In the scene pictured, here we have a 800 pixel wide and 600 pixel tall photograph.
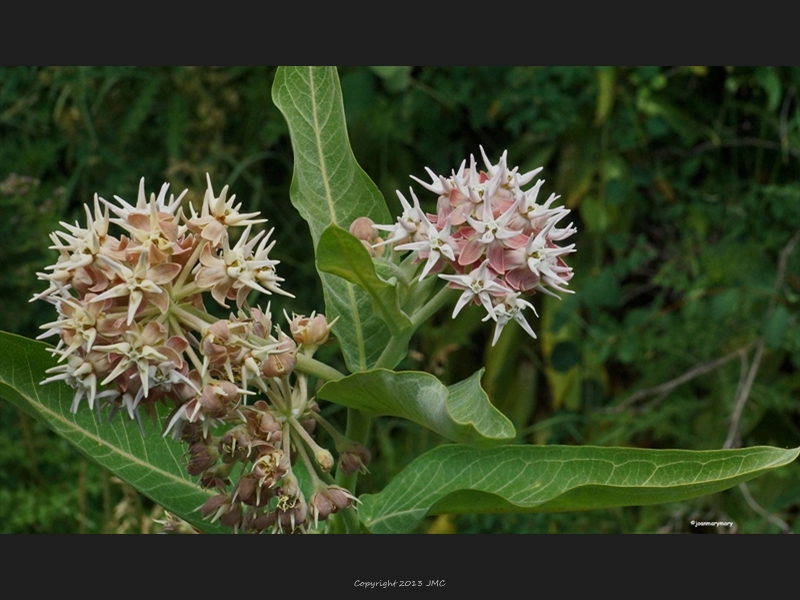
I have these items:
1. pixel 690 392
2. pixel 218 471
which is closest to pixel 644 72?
pixel 690 392

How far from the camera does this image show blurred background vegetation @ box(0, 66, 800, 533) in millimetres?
2346

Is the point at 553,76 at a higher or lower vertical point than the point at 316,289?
higher

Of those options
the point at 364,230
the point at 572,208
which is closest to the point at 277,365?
the point at 364,230

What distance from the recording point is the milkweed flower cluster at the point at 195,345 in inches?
30.0

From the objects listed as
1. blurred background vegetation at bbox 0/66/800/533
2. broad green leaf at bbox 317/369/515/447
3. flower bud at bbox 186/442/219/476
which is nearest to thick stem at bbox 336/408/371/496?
broad green leaf at bbox 317/369/515/447

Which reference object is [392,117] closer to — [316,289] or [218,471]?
[316,289]

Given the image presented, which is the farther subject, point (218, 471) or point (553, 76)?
point (553, 76)

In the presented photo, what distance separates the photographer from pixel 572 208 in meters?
2.62

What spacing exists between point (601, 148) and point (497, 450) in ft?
5.74

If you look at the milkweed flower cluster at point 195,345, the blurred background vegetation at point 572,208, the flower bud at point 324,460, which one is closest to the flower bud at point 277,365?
the milkweed flower cluster at point 195,345

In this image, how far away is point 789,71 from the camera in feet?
8.07

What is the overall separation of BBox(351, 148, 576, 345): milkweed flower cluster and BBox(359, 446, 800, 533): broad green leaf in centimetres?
19

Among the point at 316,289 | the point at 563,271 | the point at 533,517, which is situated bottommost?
the point at 563,271

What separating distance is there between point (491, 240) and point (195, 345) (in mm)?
292
